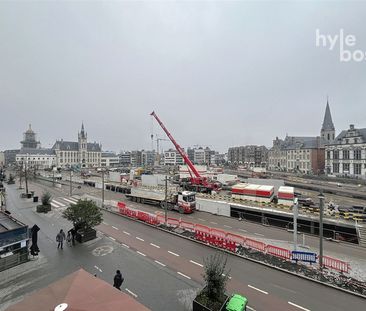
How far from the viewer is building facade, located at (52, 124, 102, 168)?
527 ft

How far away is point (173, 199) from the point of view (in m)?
35.6

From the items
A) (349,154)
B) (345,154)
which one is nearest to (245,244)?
(349,154)

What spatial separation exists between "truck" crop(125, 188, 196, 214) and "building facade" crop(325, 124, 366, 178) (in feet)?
228

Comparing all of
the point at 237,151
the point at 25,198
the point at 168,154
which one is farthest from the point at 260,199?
the point at 168,154

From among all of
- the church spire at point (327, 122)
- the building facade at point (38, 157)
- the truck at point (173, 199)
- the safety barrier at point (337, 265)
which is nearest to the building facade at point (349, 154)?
the church spire at point (327, 122)

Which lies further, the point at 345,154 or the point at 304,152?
the point at 304,152

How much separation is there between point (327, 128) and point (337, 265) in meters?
109

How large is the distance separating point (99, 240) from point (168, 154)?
171m

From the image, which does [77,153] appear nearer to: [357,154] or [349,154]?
[349,154]

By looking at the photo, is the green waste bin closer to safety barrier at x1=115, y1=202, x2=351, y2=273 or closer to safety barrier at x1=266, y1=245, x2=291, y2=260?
safety barrier at x1=115, y1=202, x2=351, y2=273

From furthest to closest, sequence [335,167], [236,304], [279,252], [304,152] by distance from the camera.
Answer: [304,152]
[335,167]
[279,252]
[236,304]

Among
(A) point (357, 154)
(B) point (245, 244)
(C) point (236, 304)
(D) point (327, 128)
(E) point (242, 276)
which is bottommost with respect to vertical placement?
(E) point (242, 276)

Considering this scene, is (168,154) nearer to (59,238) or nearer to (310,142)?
(310,142)

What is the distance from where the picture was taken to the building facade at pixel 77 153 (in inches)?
6329
